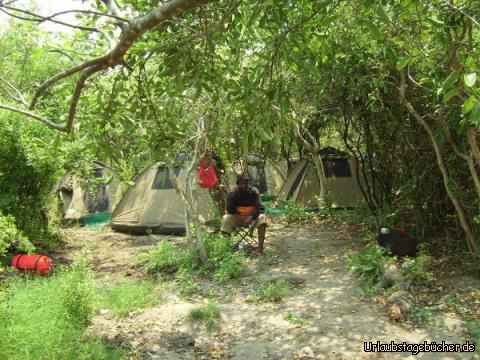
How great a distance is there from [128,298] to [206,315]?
99 cm

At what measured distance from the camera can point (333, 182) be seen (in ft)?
35.9

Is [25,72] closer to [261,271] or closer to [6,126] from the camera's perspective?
[6,126]

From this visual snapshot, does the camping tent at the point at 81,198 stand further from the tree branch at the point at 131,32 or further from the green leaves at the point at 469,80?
the green leaves at the point at 469,80

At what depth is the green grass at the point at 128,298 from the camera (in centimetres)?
468

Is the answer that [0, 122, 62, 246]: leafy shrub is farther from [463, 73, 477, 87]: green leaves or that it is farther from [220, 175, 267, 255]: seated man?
[463, 73, 477, 87]: green leaves

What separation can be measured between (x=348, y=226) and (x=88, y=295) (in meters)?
5.46

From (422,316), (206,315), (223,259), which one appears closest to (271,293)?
(206,315)

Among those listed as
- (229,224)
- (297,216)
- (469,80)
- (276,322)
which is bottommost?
(276,322)

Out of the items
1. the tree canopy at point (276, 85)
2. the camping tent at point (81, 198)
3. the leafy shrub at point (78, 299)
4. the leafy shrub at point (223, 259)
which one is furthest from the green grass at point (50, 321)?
the camping tent at point (81, 198)

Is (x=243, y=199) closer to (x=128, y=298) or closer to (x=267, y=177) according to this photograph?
(x=128, y=298)

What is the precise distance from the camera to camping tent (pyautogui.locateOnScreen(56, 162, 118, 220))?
38.1 feet

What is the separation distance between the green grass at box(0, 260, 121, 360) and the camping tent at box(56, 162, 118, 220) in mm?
7144

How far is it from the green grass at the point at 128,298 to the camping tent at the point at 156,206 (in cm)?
365

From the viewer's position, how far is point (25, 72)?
35.5ft
